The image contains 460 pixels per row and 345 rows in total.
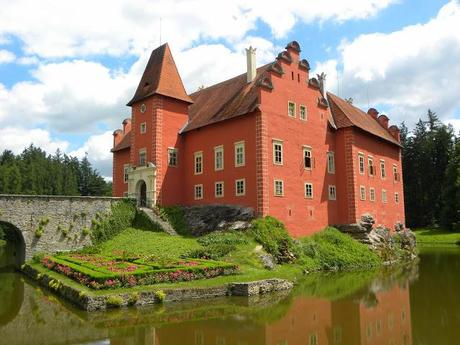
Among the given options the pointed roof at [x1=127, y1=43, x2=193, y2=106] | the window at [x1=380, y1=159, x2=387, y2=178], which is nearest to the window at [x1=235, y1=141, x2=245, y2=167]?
the pointed roof at [x1=127, y1=43, x2=193, y2=106]

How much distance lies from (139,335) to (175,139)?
2267cm

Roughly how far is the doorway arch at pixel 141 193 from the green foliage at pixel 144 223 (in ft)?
7.66

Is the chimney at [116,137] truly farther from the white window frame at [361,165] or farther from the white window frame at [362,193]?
the white window frame at [362,193]

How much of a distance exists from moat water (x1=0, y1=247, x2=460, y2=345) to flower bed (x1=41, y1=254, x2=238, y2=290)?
1333 mm

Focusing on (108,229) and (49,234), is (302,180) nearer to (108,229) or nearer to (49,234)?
(108,229)

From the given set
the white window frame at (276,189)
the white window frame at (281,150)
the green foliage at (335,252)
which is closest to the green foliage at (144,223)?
the white window frame at (276,189)

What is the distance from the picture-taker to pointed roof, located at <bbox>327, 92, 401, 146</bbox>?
1326 inches

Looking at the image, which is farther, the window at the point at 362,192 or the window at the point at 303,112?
the window at the point at 362,192

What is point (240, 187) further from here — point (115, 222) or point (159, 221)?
point (115, 222)

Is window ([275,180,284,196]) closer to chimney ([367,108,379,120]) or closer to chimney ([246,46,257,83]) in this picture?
chimney ([246,46,257,83])

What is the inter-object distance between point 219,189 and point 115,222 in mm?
7332

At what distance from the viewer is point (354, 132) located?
1324 inches

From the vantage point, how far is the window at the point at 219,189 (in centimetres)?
3044

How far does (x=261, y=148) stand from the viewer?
27.8 m
